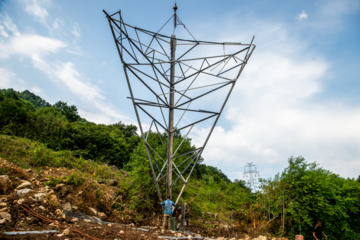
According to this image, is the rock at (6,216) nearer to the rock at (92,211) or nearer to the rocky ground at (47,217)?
the rocky ground at (47,217)

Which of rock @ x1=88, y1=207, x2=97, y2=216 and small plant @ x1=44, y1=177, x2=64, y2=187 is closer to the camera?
rock @ x1=88, y1=207, x2=97, y2=216

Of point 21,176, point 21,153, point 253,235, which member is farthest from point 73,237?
point 21,153

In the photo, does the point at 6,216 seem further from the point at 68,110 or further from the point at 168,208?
the point at 68,110

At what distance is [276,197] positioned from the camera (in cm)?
1291

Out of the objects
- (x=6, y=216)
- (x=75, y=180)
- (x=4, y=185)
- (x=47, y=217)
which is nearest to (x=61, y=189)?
(x=75, y=180)

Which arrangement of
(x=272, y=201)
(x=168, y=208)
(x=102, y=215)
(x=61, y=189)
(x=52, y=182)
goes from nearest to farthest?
1. (x=168, y=208)
2. (x=102, y=215)
3. (x=61, y=189)
4. (x=52, y=182)
5. (x=272, y=201)

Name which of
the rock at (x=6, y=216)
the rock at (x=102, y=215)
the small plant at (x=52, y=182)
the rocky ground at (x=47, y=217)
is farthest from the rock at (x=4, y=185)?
the rock at (x=102, y=215)

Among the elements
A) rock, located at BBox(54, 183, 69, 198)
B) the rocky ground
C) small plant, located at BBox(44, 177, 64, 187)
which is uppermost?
small plant, located at BBox(44, 177, 64, 187)

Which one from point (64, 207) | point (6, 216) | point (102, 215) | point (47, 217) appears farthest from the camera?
point (102, 215)

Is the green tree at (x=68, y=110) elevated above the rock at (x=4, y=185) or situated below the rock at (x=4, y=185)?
above

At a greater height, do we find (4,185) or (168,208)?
(4,185)

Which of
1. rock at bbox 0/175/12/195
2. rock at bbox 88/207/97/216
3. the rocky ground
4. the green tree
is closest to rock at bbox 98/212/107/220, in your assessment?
the rocky ground

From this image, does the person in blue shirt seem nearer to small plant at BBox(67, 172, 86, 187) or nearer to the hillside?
the hillside

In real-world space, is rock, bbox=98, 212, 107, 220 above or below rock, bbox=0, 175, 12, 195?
below
